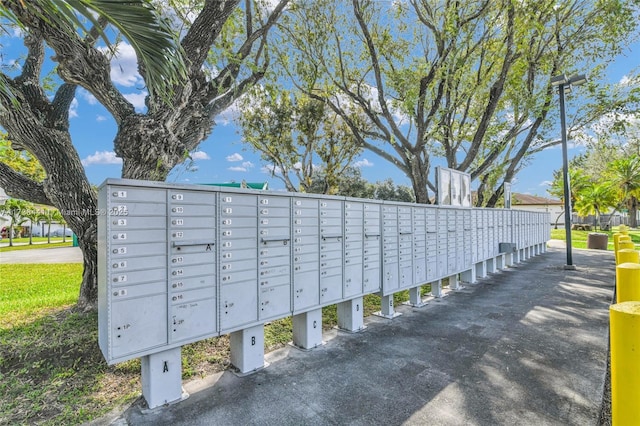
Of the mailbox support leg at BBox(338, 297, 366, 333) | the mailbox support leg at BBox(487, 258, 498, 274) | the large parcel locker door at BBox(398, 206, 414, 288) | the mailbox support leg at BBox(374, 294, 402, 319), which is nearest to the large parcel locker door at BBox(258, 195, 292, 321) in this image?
the mailbox support leg at BBox(338, 297, 366, 333)

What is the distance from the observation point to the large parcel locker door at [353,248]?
3891 mm

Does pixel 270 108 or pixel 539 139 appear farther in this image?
pixel 270 108

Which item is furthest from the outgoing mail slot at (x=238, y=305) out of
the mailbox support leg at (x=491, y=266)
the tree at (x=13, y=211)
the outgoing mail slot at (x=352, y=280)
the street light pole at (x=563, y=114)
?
the tree at (x=13, y=211)

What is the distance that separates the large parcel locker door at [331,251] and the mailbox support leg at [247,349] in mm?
818

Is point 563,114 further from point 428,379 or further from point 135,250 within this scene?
point 135,250

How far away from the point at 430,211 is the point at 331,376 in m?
3.46

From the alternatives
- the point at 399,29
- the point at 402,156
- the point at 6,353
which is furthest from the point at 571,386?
the point at 399,29

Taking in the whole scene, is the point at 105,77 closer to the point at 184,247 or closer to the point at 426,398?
the point at 184,247

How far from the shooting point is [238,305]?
2818 mm

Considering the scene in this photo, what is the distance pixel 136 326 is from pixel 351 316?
8.08 feet

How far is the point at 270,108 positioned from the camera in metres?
13.2

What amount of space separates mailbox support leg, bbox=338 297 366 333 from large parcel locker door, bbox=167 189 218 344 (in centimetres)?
184

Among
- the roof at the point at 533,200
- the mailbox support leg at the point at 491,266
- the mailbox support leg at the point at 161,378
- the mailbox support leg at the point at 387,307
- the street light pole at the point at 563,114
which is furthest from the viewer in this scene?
the roof at the point at 533,200

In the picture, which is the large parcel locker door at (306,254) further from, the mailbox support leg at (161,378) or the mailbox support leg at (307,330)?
the mailbox support leg at (161,378)
